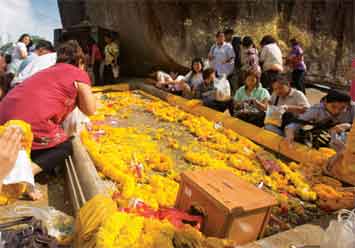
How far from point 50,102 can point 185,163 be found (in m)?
1.85

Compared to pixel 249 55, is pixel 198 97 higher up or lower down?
lower down

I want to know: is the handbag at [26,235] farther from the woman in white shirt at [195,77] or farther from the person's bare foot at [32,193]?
the woman in white shirt at [195,77]

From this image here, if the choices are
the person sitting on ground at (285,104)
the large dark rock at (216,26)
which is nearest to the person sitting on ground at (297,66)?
the person sitting on ground at (285,104)

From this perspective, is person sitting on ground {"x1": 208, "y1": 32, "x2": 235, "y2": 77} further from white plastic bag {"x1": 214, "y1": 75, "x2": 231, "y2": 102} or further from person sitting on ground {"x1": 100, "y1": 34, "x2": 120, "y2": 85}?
person sitting on ground {"x1": 100, "y1": 34, "x2": 120, "y2": 85}

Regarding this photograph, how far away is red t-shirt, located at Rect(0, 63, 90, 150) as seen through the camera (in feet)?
11.2

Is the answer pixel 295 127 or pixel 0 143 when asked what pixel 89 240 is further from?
pixel 295 127

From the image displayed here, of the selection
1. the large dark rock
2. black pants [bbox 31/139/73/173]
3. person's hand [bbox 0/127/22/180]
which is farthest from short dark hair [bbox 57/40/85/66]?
the large dark rock

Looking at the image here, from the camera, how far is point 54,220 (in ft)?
9.34

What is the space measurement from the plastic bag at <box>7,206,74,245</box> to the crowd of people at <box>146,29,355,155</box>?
10.3ft

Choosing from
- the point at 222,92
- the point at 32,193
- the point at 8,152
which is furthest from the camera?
the point at 222,92

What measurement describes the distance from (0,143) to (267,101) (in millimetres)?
→ 4971

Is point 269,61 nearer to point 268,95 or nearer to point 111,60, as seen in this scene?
point 268,95

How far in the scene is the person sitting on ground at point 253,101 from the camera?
5.69m

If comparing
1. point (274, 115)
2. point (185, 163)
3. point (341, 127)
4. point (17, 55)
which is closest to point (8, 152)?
point (185, 163)
